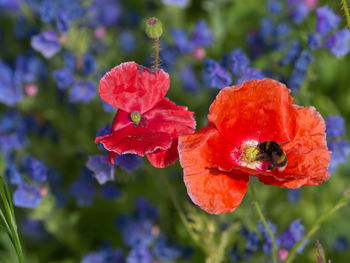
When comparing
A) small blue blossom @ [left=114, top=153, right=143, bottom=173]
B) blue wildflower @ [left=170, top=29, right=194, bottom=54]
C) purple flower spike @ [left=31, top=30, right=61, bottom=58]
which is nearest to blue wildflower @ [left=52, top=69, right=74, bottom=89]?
purple flower spike @ [left=31, top=30, right=61, bottom=58]

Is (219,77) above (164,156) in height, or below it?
above

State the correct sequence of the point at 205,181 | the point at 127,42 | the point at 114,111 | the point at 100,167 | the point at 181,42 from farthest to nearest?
the point at 127,42 → the point at 181,42 → the point at 114,111 → the point at 100,167 → the point at 205,181

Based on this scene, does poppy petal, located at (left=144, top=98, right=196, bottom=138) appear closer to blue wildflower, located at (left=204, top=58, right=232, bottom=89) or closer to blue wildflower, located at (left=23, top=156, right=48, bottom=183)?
blue wildflower, located at (left=204, top=58, right=232, bottom=89)

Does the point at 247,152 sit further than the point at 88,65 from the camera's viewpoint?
No

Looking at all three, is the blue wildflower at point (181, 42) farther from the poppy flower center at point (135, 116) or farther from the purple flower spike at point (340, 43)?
the poppy flower center at point (135, 116)

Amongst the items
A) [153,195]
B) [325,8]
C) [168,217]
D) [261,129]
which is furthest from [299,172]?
[153,195]

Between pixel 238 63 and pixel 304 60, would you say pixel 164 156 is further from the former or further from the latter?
pixel 304 60

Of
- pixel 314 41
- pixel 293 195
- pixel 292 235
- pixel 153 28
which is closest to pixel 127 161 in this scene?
pixel 153 28
